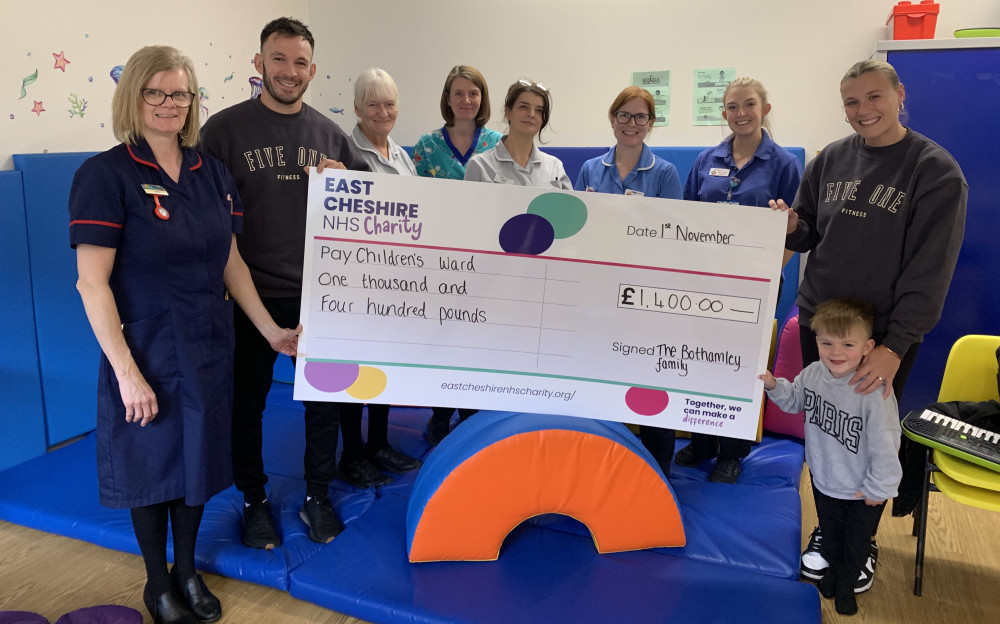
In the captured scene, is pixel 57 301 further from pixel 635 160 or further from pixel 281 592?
pixel 635 160

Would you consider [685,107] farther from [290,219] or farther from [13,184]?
[13,184]

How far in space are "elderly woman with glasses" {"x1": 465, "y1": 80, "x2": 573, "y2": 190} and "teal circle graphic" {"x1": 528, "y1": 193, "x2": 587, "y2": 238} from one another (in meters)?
0.55

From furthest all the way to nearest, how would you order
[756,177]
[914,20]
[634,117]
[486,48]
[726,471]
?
[486,48] < [914,20] < [726,471] < [756,177] < [634,117]

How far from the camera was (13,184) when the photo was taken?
3104mm

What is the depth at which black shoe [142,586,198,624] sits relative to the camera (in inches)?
85.3

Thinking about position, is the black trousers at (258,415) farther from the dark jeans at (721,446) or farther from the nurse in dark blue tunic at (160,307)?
the dark jeans at (721,446)

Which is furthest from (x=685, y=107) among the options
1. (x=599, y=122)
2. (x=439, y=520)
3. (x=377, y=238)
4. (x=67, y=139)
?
(x=67, y=139)

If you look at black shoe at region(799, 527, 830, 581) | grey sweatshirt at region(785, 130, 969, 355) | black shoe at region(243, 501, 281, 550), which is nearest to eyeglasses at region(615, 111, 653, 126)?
grey sweatshirt at region(785, 130, 969, 355)

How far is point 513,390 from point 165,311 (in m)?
1.06

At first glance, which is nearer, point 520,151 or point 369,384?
point 369,384

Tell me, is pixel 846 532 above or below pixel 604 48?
below

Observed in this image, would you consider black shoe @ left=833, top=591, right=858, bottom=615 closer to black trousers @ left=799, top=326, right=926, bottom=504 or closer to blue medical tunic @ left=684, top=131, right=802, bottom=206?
black trousers @ left=799, top=326, right=926, bottom=504

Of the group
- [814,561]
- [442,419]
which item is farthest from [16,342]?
[814,561]

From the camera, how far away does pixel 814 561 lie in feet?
8.25
